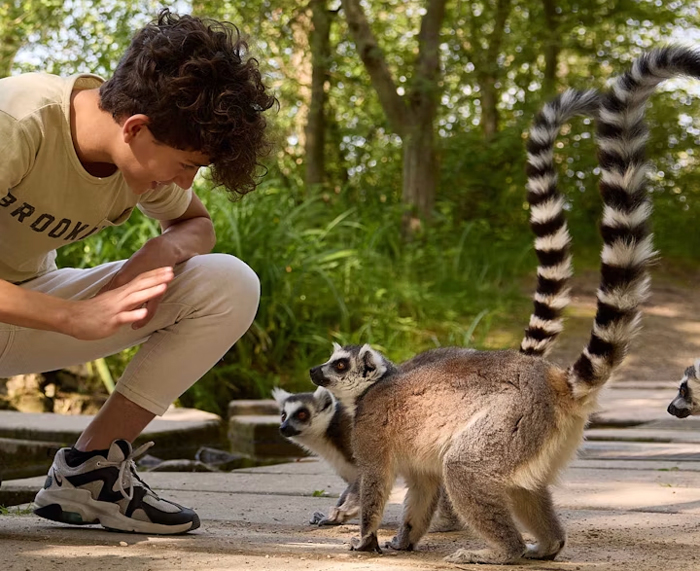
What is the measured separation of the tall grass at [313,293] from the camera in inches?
243

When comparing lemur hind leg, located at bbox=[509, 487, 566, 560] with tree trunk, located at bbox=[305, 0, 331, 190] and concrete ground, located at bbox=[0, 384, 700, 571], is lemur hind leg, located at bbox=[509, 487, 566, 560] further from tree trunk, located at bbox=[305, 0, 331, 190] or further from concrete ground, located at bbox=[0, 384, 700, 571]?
tree trunk, located at bbox=[305, 0, 331, 190]

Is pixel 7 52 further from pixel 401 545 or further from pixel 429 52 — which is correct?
pixel 401 545

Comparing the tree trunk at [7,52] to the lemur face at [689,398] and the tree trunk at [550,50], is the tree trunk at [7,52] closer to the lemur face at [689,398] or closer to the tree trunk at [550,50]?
the tree trunk at [550,50]

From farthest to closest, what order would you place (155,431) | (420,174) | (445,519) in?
(420,174) < (155,431) < (445,519)

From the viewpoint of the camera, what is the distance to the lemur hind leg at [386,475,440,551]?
8.97 feet

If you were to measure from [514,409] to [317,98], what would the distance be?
709 centimetres

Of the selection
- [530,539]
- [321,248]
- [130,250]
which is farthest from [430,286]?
[530,539]

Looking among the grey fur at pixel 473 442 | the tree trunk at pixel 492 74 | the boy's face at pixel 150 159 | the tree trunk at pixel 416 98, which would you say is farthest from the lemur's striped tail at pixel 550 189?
the tree trunk at pixel 492 74

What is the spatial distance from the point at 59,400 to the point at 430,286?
3314mm

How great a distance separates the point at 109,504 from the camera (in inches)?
102

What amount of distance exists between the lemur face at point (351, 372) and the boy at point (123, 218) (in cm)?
38

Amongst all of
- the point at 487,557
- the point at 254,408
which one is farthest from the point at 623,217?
the point at 254,408

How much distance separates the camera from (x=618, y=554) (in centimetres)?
241

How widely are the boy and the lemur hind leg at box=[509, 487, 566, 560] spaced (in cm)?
87
